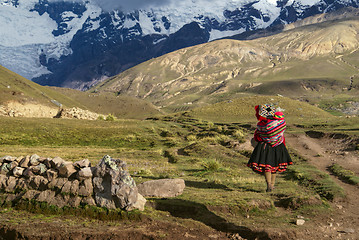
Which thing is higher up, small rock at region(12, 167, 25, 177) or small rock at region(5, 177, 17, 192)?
small rock at region(12, 167, 25, 177)

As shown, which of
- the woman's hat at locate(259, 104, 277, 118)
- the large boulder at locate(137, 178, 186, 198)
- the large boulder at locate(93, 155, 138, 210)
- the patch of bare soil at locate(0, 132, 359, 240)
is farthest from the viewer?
the large boulder at locate(137, 178, 186, 198)

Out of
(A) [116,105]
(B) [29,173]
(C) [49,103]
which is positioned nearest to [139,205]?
(B) [29,173]

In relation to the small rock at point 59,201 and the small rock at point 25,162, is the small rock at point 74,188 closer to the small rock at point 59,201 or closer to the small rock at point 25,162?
the small rock at point 59,201

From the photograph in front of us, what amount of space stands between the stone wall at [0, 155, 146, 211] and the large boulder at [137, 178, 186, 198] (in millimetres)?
1965

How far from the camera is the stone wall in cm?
1145

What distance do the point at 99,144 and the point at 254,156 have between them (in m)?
29.3

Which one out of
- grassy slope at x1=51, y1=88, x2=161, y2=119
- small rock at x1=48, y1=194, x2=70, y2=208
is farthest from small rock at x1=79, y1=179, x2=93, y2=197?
grassy slope at x1=51, y1=88, x2=161, y2=119

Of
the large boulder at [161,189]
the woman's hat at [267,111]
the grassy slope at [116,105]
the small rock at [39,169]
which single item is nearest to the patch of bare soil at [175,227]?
the large boulder at [161,189]

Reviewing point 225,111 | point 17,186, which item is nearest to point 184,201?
point 17,186

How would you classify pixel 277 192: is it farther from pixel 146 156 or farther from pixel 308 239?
pixel 146 156

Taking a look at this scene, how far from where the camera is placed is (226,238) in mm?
10414

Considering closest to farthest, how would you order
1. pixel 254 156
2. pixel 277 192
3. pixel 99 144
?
1. pixel 254 156
2. pixel 277 192
3. pixel 99 144

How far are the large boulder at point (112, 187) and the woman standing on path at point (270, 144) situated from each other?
5.79 meters

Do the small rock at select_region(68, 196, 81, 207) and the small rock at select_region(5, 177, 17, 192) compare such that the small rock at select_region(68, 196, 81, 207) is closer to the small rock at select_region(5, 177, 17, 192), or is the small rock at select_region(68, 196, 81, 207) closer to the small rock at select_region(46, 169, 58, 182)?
the small rock at select_region(46, 169, 58, 182)
